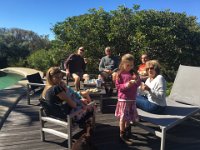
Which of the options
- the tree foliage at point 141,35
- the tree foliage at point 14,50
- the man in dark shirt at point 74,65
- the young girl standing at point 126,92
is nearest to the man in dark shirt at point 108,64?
the man in dark shirt at point 74,65

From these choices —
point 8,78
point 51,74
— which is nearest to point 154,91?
point 51,74

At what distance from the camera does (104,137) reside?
15.2 feet

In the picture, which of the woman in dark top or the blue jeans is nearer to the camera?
the woman in dark top

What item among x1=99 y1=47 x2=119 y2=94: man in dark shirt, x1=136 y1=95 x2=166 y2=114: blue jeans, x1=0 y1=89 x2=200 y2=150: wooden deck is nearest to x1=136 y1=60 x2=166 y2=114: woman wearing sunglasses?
x1=136 y1=95 x2=166 y2=114: blue jeans

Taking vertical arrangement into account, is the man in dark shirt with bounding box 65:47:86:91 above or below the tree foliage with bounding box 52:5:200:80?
below

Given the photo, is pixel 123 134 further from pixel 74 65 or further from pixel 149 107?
pixel 74 65

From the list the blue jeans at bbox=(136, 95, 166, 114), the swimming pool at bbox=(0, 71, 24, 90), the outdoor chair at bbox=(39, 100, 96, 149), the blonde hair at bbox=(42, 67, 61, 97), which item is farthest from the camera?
the swimming pool at bbox=(0, 71, 24, 90)

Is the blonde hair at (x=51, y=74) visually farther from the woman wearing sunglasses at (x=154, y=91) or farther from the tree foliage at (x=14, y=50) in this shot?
the tree foliage at (x=14, y=50)

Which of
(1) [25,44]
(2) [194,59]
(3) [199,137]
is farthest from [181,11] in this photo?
(1) [25,44]

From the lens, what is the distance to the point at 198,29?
37.6ft

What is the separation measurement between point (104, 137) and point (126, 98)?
0.83 m

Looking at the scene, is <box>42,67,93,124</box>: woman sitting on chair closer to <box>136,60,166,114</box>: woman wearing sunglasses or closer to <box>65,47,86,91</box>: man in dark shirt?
<box>136,60,166,114</box>: woman wearing sunglasses

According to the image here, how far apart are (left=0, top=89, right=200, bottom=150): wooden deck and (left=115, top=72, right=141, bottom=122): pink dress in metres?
0.45

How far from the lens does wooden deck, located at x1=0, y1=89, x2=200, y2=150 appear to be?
14.0 ft
